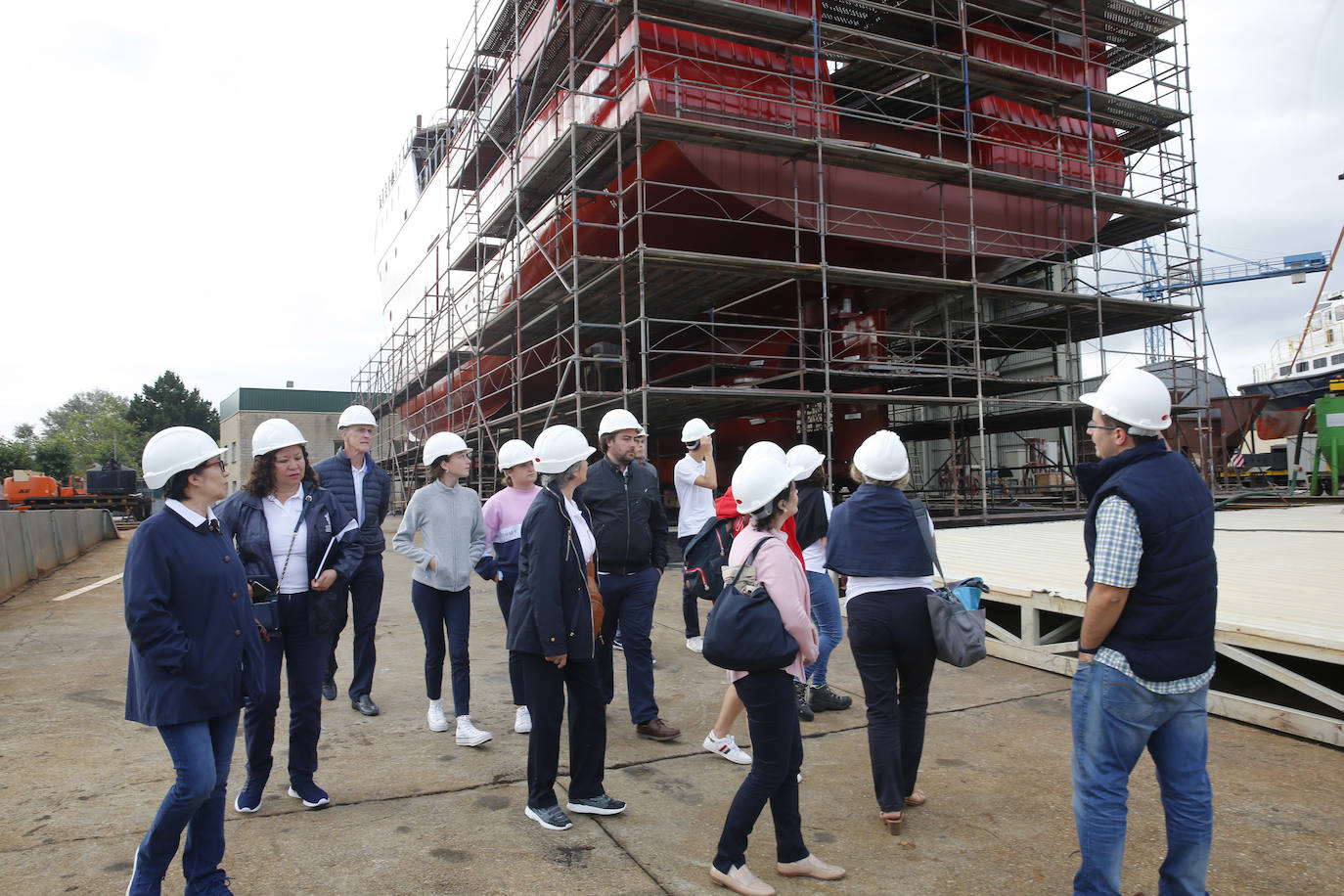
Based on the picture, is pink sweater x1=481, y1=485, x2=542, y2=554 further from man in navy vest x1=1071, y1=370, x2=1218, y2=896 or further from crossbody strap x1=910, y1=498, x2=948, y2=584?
man in navy vest x1=1071, y1=370, x2=1218, y2=896

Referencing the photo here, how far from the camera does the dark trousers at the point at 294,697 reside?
346 centimetres

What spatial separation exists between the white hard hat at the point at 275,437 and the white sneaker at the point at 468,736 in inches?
68.9

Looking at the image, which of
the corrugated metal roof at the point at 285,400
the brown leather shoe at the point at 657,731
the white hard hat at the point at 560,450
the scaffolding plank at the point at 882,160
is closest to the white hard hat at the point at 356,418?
the white hard hat at the point at 560,450

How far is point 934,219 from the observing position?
14.7 m

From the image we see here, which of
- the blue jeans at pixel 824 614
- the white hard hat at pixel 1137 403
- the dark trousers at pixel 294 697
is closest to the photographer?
the white hard hat at pixel 1137 403

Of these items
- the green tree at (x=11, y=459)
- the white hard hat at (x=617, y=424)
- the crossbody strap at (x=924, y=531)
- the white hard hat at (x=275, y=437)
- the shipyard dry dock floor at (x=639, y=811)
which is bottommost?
the shipyard dry dock floor at (x=639, y=811)

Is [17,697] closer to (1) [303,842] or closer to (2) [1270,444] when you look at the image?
(1) [303,842]

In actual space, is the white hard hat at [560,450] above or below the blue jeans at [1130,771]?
above

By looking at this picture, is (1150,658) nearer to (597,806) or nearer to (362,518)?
(597,806)

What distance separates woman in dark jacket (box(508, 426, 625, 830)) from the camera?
330cm

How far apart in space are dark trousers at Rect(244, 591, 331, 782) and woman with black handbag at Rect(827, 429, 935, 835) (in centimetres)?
236

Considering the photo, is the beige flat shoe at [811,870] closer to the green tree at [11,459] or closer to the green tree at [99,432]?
the green tree at [11,459]

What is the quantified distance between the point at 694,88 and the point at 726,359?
4732mm

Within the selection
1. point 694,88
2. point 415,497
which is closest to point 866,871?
point 415,497
